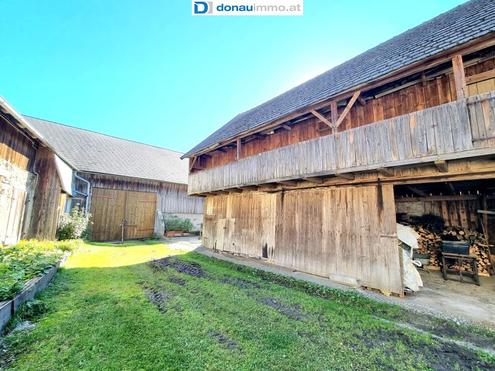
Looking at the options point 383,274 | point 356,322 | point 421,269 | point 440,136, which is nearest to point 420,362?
point 356,322

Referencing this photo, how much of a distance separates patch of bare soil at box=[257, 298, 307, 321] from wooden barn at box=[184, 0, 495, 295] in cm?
279

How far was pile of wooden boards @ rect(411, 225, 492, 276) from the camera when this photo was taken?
25.2 ft

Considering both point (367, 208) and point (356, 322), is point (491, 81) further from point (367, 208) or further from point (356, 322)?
point (356, 322)

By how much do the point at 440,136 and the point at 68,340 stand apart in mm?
7875

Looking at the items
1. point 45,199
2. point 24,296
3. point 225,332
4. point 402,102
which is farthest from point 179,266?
point 402,102

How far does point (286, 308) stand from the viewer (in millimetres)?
4742

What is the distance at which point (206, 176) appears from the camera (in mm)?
12148

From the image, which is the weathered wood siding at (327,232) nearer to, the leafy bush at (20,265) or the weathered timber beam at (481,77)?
the weathered timber beam at (481,77)

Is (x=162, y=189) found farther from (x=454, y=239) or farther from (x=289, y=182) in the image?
(x=454, y=239)

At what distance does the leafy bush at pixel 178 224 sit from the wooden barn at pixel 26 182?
7569mm

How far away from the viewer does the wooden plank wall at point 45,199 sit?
→ 943cm

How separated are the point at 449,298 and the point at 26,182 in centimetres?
1480

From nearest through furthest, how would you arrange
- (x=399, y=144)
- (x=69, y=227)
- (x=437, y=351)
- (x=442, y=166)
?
1. (x=437, y=351)
2. (x=442, y=166)
3. (x=399, y=144)
4. (x=69, y=227)

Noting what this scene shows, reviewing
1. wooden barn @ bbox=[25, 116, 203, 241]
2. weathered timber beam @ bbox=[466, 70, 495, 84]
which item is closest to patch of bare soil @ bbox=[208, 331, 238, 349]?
weathered timber beam @ bbox=[466, 70, 495, 84]
